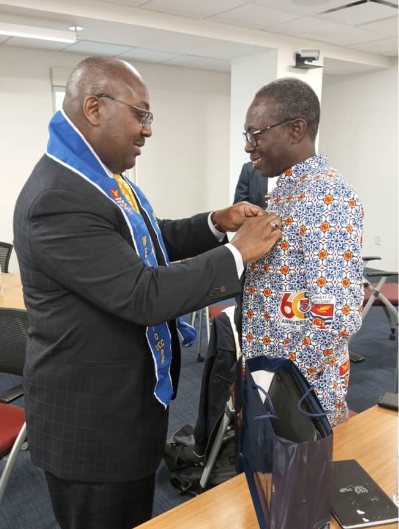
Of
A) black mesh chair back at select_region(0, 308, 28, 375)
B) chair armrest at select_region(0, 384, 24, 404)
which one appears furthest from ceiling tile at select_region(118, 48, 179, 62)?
chair armrest at select_region(0, 384, 24, 404)

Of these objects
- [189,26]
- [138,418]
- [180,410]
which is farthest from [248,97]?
[138,418]

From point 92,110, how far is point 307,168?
571 millimetres


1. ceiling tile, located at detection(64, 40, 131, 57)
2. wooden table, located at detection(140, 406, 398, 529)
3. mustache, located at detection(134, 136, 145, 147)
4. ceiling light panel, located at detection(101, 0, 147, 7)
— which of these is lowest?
wooden table, located at detection(140, 406, 398, 529)

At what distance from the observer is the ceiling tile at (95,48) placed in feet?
15.4

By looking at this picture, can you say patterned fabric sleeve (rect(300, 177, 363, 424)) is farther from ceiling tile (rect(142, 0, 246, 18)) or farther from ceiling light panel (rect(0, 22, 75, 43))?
ceiling light panel (rect(0, 22, 75, 43))

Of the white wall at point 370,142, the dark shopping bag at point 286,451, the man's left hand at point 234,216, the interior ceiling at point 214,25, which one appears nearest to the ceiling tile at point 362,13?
the interior ceiling at point 214,25

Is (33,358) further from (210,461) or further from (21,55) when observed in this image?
(21,55)

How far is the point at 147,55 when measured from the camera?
17.4 ft

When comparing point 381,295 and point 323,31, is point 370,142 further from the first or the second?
point 381,295

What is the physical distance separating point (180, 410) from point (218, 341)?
3.58 ft

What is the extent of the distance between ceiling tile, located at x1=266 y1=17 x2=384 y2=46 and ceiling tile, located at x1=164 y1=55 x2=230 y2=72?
1.02m

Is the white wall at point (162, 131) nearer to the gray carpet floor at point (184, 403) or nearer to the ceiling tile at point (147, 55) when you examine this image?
the ceiling tile at point (147, 55)

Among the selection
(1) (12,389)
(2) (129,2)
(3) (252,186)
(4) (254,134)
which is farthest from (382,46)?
(1) (12,389)

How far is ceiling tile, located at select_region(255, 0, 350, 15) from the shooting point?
12.6 ft
